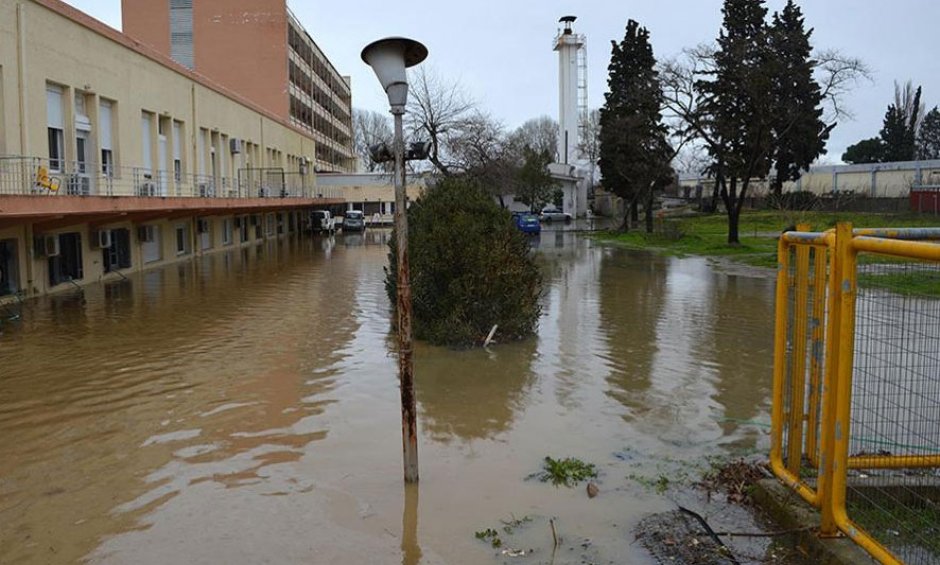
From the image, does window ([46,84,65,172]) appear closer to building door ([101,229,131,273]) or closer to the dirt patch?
building door ([101,229,131,273])

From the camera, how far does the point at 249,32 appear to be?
186ft

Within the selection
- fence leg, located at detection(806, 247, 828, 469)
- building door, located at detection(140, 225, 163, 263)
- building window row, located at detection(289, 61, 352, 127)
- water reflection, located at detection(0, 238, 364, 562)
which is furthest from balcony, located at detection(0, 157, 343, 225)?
building window row, located at detection(289, 61, 352, 127)

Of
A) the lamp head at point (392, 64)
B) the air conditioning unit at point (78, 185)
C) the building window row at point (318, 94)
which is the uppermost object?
the building window row at point (318, 94)

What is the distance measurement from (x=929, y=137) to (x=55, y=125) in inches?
3171

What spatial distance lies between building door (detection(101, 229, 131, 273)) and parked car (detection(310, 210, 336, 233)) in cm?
3298

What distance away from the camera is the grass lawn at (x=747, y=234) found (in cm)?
3359

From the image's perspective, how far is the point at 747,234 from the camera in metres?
43.7

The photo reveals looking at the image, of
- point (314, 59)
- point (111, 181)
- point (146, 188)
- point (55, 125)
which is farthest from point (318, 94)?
point (55, 125)

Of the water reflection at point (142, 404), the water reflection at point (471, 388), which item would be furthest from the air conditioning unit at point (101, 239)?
the water reflection at point (471, 388)

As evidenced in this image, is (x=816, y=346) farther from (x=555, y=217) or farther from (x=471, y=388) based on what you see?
(x=555, y=217)

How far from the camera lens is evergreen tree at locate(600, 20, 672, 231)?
44.9m

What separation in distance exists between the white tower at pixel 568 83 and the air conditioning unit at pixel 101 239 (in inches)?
2153

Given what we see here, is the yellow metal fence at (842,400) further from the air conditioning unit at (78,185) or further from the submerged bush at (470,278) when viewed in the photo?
the air conditioning unit at (78,185)

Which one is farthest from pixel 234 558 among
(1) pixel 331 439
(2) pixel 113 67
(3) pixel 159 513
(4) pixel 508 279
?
(2) pixel 113 67
